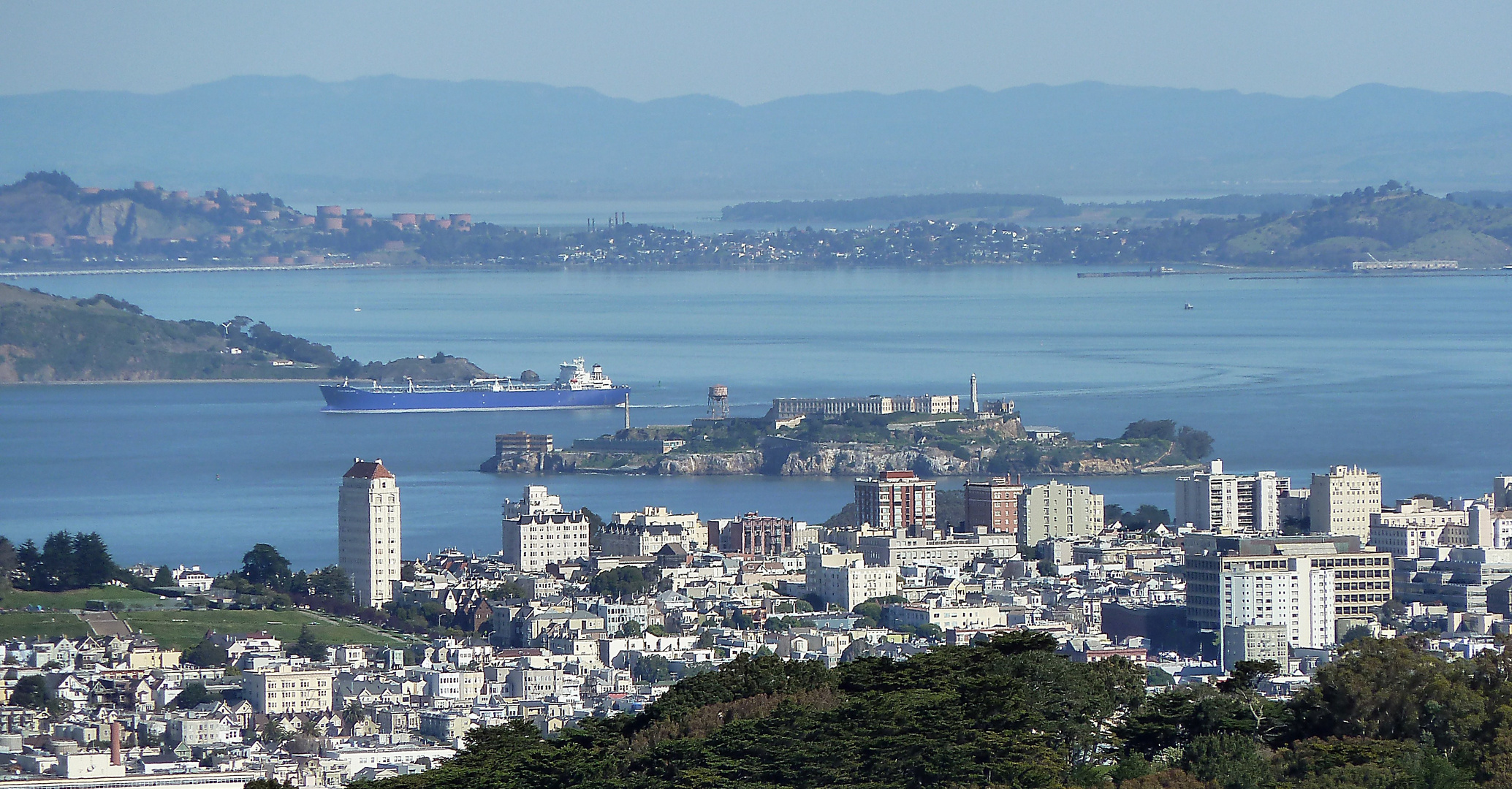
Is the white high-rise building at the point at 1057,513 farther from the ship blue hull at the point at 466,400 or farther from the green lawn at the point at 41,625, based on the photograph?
the ship blue hull at the point at 466,400

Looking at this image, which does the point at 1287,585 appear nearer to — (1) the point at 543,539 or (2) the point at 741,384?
(1) the point at 543,539

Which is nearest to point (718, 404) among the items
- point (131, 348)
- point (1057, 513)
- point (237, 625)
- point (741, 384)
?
point (741, 384)

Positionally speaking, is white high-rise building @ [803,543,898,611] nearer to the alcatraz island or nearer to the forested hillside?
the forested hillside

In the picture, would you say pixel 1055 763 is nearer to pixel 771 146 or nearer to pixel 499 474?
pixel 499 474

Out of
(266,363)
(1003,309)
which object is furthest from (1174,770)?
(1003,309)

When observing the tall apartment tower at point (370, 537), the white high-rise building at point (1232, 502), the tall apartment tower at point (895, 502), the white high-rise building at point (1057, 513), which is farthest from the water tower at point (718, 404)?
the tall apartment tower at point (370, 537)

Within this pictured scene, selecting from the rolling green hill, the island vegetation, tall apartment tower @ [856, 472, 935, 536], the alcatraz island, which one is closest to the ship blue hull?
the rolling green hill
